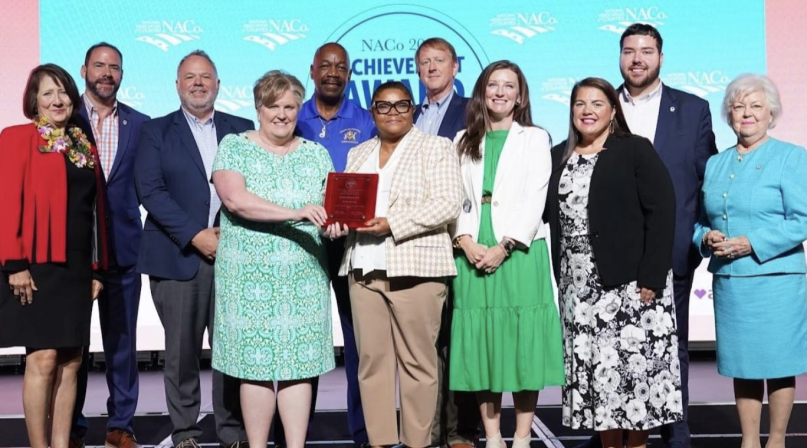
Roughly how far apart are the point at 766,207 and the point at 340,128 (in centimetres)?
192

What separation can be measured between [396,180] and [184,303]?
117cm

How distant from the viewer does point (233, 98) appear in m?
6.59

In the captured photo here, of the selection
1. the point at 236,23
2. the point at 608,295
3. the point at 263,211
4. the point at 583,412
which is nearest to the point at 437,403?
the point at 583,412

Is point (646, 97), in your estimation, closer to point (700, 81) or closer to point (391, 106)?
point (391, 106)

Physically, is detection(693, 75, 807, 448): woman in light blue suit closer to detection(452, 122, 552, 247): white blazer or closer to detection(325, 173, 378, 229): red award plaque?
detection(452, 122, 552, 247): white blazer

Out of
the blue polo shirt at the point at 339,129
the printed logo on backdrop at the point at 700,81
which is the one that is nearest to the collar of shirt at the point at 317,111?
the blue polo shirt at the point at 339,129

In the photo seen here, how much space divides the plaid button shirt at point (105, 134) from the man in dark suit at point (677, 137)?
2.51m

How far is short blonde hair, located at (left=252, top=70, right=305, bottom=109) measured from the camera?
353 cm

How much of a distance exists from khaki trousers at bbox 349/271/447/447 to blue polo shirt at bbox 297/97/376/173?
2.57 feet

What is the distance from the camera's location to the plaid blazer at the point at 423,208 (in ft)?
11.4

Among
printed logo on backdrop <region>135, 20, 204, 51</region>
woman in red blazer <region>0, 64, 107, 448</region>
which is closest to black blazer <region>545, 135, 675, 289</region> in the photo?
woman in red blazer <region>0, 64, 107, 448</region>

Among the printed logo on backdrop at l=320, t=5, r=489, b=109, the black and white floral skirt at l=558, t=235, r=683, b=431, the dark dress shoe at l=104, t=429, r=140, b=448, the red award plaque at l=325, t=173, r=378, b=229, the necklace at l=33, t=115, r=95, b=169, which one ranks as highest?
the printed logo on backdrop at l=320, t=5, r=489, b=109

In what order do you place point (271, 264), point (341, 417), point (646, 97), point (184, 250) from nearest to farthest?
1. point (271, 264)
2. point (184, 250)
3. point (646, 97)
4. point (341, 417)

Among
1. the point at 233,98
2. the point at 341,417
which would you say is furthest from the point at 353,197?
the point at 233,98
